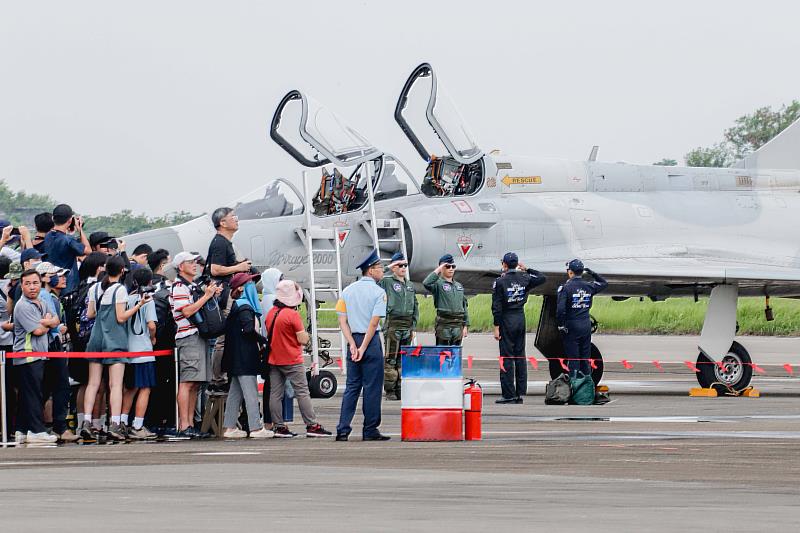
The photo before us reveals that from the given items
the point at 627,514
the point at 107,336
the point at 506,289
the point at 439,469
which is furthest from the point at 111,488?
the point at 506,289

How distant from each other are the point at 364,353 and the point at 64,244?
3.27 metres

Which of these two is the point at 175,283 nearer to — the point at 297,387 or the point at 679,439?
the point at 297,387

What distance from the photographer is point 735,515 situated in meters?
7.26

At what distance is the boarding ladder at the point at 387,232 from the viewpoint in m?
19.6

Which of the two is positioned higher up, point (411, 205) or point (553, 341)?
point (411, 205)

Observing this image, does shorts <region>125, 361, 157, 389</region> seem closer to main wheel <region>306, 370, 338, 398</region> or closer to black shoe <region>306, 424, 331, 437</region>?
black shoe <region>306, 424, 331, 437</region>

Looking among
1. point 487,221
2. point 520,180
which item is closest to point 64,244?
point 487,221

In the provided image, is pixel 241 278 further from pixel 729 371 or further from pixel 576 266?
pixel 729 371

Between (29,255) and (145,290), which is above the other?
(29,255)

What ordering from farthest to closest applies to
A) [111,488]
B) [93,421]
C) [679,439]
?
[93,421] → [679,439] → [111,488]

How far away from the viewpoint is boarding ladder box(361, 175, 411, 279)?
64.3ft

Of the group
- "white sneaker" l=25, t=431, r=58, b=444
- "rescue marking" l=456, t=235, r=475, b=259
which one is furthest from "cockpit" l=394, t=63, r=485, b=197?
"white sneaker" l=25, t=431, r=58, b=444

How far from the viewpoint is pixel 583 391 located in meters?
18.0

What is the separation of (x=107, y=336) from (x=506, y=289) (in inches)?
266
